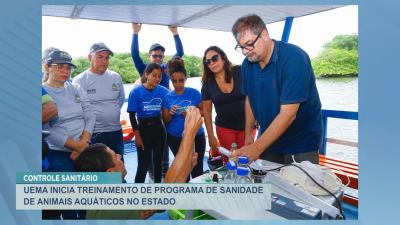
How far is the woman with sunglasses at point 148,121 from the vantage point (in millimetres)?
2131

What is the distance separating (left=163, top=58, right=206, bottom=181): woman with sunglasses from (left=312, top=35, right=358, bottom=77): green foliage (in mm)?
757

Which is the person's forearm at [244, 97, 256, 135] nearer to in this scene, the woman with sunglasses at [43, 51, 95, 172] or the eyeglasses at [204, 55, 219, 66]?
the eyeglasses at [204, 55, 219, 66]

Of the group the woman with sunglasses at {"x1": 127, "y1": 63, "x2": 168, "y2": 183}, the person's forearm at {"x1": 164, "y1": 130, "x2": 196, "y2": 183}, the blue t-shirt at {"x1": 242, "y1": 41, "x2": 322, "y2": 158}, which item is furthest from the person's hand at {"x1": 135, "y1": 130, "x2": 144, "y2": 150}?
the blue t-shirt at {"x1": 242, "y1": 41, "x2": 322, "y2": 158}

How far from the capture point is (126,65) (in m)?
2.09

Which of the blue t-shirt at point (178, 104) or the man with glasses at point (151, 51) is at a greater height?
the man with glasses at point (151, 51)

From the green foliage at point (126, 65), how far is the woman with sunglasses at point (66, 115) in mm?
60

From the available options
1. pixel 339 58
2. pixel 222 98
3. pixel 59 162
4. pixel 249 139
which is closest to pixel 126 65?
pixel 222 98

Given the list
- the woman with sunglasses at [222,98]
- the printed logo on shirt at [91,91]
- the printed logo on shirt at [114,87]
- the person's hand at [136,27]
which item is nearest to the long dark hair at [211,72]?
the woman with sunglasses at [222,98]

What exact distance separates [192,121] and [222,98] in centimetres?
23

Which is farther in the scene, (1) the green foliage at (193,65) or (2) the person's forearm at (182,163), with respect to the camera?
(1) the green foliage at (193,65)

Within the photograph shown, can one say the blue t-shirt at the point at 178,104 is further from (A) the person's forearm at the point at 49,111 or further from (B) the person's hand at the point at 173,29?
(A) the person's forearm at the point at 49,111

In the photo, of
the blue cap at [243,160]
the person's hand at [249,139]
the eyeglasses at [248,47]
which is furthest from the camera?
the person's hand at [249,139]

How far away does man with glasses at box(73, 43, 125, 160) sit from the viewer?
2.11 metres

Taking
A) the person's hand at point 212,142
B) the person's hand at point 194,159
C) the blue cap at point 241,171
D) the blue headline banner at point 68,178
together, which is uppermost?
the person's hand at point 212,142
